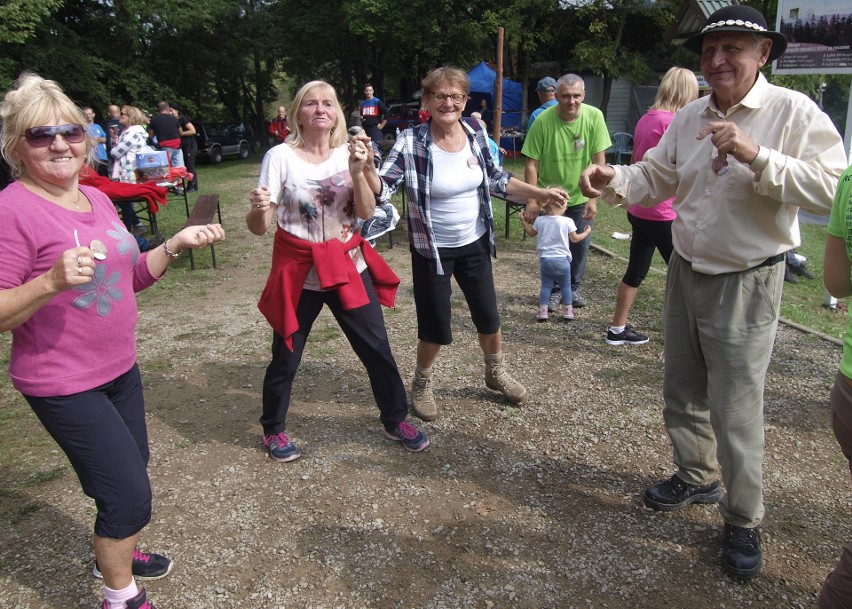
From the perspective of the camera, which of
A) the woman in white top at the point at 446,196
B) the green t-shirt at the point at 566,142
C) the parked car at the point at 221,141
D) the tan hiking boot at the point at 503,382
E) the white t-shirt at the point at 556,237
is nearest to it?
the woman in white top at the point at 446,196

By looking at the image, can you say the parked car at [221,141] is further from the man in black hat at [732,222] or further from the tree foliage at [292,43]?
the man in black hat at [732,222]

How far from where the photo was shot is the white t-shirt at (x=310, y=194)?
3.09m

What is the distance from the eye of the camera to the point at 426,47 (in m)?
29.0

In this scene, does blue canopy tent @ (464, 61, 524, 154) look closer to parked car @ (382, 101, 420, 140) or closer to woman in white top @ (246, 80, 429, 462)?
parked car @ (382, 101, 420, 140)

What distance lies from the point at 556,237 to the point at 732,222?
9.90 feet

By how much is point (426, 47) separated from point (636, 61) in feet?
36.7

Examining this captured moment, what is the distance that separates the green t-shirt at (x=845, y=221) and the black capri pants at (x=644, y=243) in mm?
2644

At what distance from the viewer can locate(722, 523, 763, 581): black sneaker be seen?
2539 mm

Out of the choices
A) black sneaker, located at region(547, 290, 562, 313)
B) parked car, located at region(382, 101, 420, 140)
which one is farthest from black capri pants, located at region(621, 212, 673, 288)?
parked car, located at region(382, 101, 420, 140)

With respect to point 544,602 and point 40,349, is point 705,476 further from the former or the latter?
point 40,349

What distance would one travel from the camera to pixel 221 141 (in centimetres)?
2464

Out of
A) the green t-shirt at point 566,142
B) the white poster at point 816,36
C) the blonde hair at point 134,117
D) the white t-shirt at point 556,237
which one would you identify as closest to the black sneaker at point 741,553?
the white t-shirt at point 556,237

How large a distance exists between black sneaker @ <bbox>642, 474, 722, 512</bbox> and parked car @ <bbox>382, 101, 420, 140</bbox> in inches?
915

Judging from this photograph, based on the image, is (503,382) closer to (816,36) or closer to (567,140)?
A: (567,140)
